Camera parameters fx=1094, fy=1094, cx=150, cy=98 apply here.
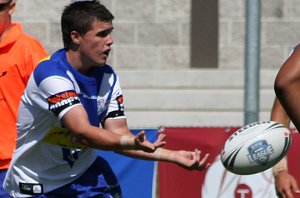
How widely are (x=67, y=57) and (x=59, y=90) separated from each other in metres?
0.29

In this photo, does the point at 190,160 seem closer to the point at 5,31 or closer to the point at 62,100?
the point at 62,100

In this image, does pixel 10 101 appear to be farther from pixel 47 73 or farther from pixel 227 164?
pixel 227 164

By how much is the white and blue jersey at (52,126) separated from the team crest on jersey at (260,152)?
96cm

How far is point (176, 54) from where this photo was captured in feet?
36.8

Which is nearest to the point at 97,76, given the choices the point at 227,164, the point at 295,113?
the point at 227,164

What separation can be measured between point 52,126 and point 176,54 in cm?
521

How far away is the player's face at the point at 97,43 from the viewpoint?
5.97m

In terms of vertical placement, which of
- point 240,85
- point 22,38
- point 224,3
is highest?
point 22,38

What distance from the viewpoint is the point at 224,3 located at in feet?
36.2

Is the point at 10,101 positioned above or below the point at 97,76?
below

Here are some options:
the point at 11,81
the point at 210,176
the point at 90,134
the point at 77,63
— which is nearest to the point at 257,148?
the point at 90,134

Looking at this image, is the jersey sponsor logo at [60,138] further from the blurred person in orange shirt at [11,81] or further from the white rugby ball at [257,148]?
the blurred person in orange shirt at [11,81]

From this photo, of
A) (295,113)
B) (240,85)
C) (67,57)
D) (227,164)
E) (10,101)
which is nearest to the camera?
(295,113)

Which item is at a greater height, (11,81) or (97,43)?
(97,43)
